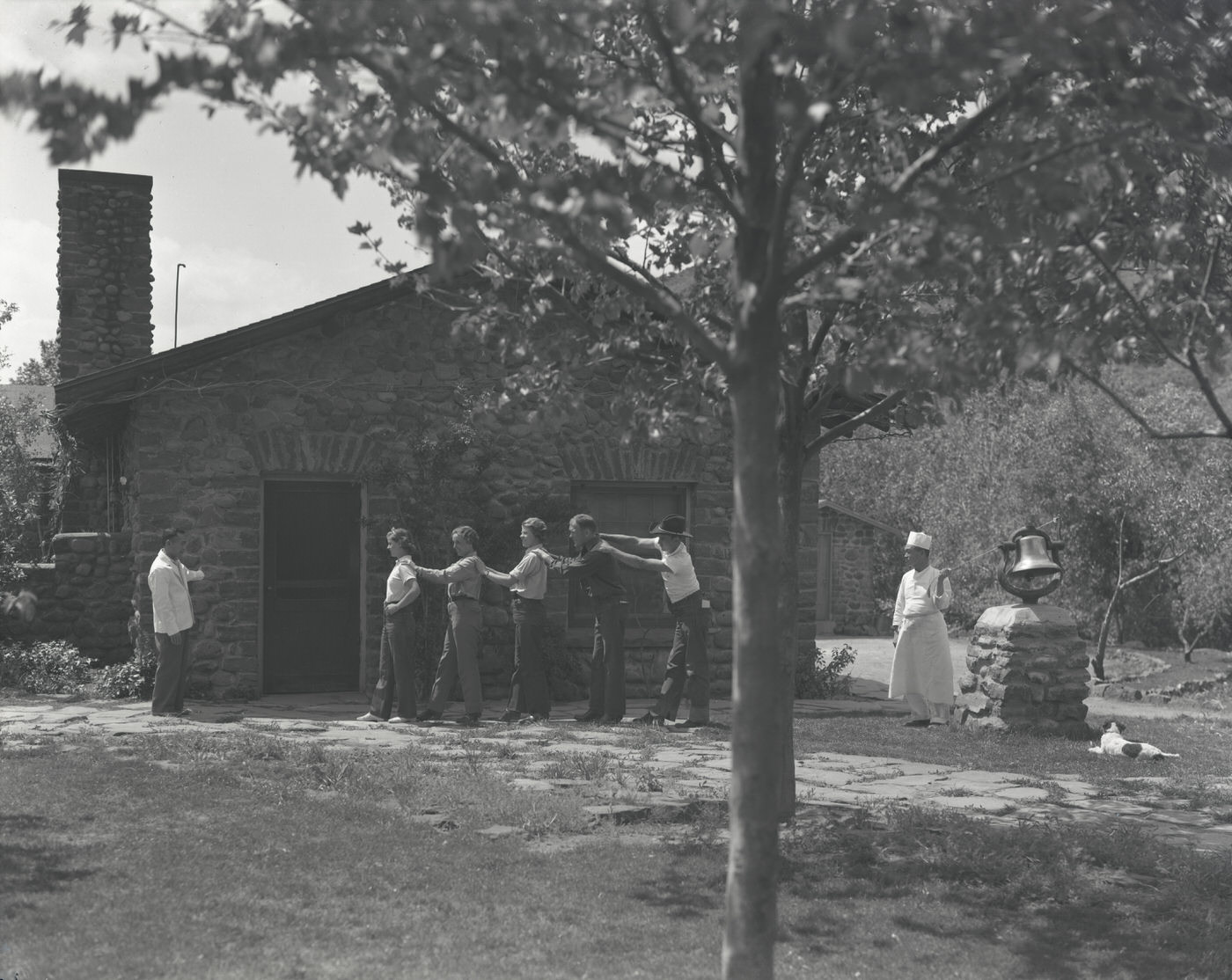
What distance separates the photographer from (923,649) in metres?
11.4

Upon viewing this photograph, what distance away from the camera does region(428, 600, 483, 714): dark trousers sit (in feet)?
35.9

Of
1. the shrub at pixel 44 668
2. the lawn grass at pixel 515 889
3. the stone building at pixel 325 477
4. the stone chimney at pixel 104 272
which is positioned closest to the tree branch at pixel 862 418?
the lawn grass at pixel 515 889

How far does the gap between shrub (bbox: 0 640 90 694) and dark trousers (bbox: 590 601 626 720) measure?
5.45m

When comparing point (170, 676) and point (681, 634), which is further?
point (170, 676)

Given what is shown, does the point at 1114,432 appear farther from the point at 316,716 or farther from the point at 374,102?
the point at 374,102

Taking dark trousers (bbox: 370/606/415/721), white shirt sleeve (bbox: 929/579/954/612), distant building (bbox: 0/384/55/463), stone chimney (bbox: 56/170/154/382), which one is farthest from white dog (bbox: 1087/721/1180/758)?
stone chimney (bbox: 56/170/154/382)

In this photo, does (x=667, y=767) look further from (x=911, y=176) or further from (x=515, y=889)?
(x=911, y=176)

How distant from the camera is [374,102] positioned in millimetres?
3816

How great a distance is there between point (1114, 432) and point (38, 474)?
17771 millimetres

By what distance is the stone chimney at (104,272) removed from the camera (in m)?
15.6

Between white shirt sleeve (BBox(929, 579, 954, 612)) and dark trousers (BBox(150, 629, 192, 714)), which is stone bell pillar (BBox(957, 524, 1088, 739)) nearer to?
white shirt sleeve (BBox(929, 579, 954, 612))

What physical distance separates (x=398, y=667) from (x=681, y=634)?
2422mm

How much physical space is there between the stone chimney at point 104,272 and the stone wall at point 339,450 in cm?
309

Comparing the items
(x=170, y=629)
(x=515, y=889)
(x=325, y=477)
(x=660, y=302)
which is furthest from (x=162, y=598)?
(x=660, y=302)
